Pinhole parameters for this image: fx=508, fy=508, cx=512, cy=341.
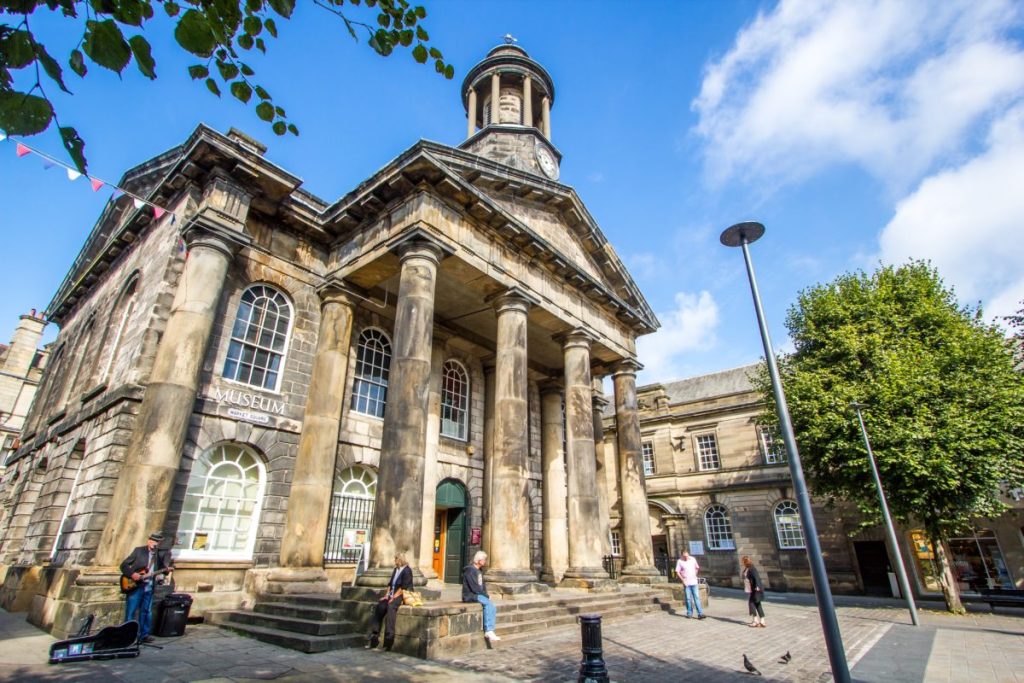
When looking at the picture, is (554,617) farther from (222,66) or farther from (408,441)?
(222,66)

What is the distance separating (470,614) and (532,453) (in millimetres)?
10490

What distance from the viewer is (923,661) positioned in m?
7.87

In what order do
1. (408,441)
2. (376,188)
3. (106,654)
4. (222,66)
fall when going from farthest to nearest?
(376,188) → (408,441) → (106,654) → (222,66)

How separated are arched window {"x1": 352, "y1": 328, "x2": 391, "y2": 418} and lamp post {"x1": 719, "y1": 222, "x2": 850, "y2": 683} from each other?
377 inches

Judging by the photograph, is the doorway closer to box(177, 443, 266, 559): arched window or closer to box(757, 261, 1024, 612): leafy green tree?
box(757, 261, 1024, 612): leafy green tree

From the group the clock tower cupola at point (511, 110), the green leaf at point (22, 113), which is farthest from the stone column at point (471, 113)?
the green leaf at point (22, 113)

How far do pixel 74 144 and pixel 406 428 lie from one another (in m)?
7.58

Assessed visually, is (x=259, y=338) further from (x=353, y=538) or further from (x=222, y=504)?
(x=353, y=538)

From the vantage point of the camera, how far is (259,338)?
11992 mm

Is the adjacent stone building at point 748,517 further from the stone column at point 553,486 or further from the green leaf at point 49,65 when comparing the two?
the green leaf at point 49,65

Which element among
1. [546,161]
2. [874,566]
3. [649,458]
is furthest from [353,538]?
[874,566]

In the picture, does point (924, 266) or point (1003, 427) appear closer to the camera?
point (1003, 427)

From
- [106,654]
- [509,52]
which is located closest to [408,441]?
[106,654]

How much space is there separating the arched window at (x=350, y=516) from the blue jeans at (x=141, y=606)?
4.43 meters
